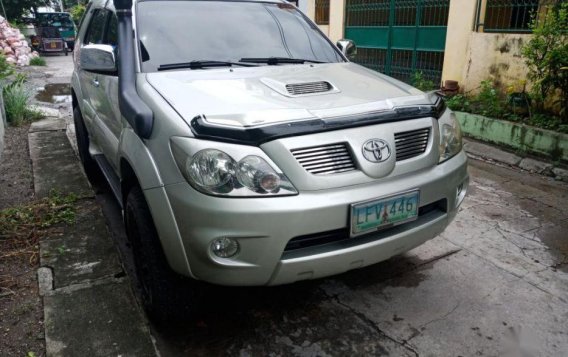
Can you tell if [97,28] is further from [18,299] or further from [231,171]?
[231,171]

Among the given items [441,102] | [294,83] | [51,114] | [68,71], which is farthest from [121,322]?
[68,71]

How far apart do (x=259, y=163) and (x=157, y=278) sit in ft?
2.52

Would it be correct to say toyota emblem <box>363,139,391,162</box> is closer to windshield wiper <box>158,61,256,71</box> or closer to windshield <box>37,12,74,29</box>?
windshield wiper <box>158,61,256,71</box>

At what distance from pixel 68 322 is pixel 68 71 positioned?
46.2ft

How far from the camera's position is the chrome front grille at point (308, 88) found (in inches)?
91.4

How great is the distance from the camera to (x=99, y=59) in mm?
2652

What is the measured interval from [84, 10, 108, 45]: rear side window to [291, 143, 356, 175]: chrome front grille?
2398 mm

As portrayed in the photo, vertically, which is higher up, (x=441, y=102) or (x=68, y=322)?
(x=441, y=102)

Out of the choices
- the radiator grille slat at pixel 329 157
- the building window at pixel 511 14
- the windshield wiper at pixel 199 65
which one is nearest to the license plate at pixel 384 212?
the radiator grille slat at pixel 329 157

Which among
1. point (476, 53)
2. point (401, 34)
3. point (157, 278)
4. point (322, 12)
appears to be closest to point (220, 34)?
point (157, 278)

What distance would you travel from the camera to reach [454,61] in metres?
6.89

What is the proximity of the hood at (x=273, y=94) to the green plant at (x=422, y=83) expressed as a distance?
4.66 m

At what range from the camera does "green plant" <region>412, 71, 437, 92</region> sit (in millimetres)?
7121

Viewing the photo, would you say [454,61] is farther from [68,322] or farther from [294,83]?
[68,322]
